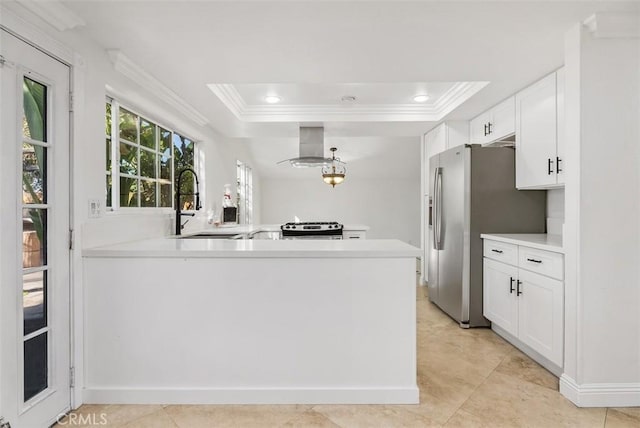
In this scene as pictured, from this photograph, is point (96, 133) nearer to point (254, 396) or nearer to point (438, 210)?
point (254, 396)

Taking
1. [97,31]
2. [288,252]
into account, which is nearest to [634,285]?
[288,252]

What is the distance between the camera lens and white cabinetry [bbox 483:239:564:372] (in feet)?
7.09

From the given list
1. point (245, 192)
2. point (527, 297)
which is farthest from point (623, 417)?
point (245, 192)

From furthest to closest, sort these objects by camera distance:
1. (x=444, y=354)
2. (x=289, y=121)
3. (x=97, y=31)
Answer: (x=289, y=121) < (x=444, y=354) < (x=97, y=31)

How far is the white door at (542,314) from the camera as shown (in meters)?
2.14

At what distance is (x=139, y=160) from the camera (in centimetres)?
274

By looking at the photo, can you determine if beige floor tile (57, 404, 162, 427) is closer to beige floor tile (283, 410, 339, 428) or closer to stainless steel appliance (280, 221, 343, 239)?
beige floor tile (283, 410, 339, 428)

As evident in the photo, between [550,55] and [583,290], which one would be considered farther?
[550,55]

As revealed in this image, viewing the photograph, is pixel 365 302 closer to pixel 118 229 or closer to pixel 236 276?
pixel 236 276

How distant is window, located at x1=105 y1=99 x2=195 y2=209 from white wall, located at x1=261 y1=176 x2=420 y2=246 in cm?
462

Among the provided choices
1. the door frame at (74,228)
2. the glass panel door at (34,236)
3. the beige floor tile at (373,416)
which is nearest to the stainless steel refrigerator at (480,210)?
the beige floor tile at (373,416)

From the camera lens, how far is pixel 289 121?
4.05m

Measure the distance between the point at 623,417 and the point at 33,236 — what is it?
10.2 ft

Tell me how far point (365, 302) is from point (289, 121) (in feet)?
9.08
